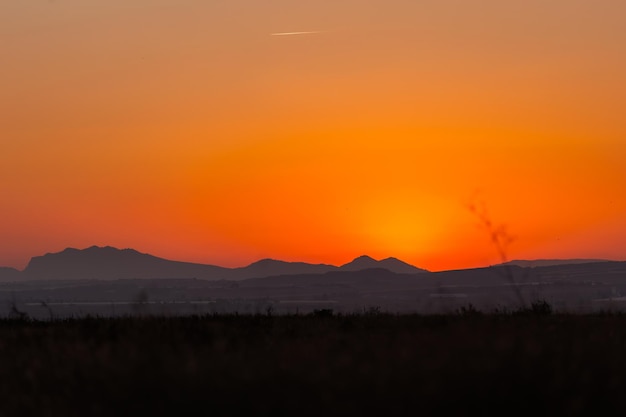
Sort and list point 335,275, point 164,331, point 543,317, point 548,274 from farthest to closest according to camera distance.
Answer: point 335,275 → point 548,274 → point 543,317 → point 164,331

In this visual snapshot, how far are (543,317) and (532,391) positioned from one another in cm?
1276

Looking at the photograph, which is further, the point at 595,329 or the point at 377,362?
the point at 595,329

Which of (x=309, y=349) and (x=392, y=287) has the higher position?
(x=392, y=287)

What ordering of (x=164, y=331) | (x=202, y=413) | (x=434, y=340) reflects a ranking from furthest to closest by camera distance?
1. (x=164, y=331)
2. (x=434, y=340)
3. (x=202, y=413)

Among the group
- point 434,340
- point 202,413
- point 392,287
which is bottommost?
point 202,413

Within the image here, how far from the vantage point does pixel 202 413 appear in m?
9.57

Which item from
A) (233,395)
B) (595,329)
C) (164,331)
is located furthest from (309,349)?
(595,329)

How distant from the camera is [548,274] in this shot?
12362 centimetres

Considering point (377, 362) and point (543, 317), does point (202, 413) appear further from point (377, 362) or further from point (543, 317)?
point (543, 317)

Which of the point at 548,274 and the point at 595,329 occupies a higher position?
the point at 548,274

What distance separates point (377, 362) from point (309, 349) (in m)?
2.44

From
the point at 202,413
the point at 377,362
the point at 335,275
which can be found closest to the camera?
the point at 202,413

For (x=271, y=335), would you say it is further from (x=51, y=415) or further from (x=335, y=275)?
(x=335, y=275)

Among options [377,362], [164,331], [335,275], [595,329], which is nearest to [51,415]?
[377,362]
